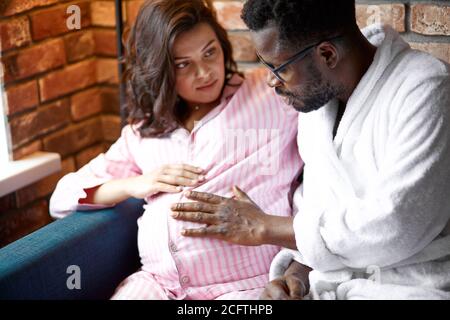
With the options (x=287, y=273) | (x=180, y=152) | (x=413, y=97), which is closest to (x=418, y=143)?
(x=413, y=97)

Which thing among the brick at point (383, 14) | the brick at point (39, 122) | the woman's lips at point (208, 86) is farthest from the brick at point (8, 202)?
the brick at point (383, 14)

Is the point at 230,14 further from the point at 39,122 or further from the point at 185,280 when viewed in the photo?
the point at 185,280

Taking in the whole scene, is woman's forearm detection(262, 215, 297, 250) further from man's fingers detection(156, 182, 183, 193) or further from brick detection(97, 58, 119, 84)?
brick detection(97, 58, 119, 84)

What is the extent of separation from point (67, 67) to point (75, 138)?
20 cm

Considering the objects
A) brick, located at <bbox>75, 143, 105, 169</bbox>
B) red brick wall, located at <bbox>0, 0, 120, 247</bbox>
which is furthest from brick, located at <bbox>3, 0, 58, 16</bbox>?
brick, located at <bbox>75, 143, 105, 169</bbox>

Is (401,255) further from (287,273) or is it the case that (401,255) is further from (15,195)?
(15,195)

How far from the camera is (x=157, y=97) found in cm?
154

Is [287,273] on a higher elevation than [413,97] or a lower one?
lower

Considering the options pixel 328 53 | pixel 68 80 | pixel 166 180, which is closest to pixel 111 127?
pixel 68 80

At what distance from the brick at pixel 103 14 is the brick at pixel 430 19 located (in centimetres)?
80

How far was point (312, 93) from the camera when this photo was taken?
1.28 metres

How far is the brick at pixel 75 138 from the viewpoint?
1.80m

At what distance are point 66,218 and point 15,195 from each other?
25 cm

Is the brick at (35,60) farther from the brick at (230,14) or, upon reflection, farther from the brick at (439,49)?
the brick at (439,49)
